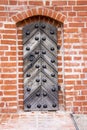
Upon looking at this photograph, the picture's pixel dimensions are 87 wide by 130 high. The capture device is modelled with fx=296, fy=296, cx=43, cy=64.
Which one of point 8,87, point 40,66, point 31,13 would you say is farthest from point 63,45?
point 8,87

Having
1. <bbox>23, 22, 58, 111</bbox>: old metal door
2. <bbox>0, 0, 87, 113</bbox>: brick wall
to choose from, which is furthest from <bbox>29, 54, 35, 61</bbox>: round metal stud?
<bbox>0, 0, 87, 113</bbox>: brick wall

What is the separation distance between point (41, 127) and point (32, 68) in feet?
4.02

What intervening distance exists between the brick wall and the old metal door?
16 cm

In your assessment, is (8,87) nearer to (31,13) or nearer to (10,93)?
(10,93)

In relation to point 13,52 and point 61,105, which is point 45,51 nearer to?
point 13,52

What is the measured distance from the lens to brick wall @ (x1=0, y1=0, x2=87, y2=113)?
479 cm

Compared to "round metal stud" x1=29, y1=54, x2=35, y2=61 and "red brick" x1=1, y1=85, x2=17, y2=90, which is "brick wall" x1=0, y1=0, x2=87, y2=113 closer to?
"red brick" x1=1, y1=85, x2=17, y2=90

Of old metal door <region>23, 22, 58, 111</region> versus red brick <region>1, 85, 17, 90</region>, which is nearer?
red brick <region>1, 85, 17, 90</region>

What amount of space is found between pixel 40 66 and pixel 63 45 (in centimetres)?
52

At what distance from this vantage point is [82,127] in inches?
166

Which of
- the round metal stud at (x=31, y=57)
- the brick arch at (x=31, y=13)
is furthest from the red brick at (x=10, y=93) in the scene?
the brick arch at (x=31, y=13)

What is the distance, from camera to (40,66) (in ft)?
16.2

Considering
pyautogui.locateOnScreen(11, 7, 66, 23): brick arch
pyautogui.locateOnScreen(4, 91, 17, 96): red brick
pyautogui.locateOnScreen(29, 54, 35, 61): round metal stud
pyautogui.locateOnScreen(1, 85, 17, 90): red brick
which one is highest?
pyautogui.locateOnScreen(11, 7, 66, 23): brick arch

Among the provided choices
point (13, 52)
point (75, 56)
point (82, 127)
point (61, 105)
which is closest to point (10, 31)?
point (13, 52)
